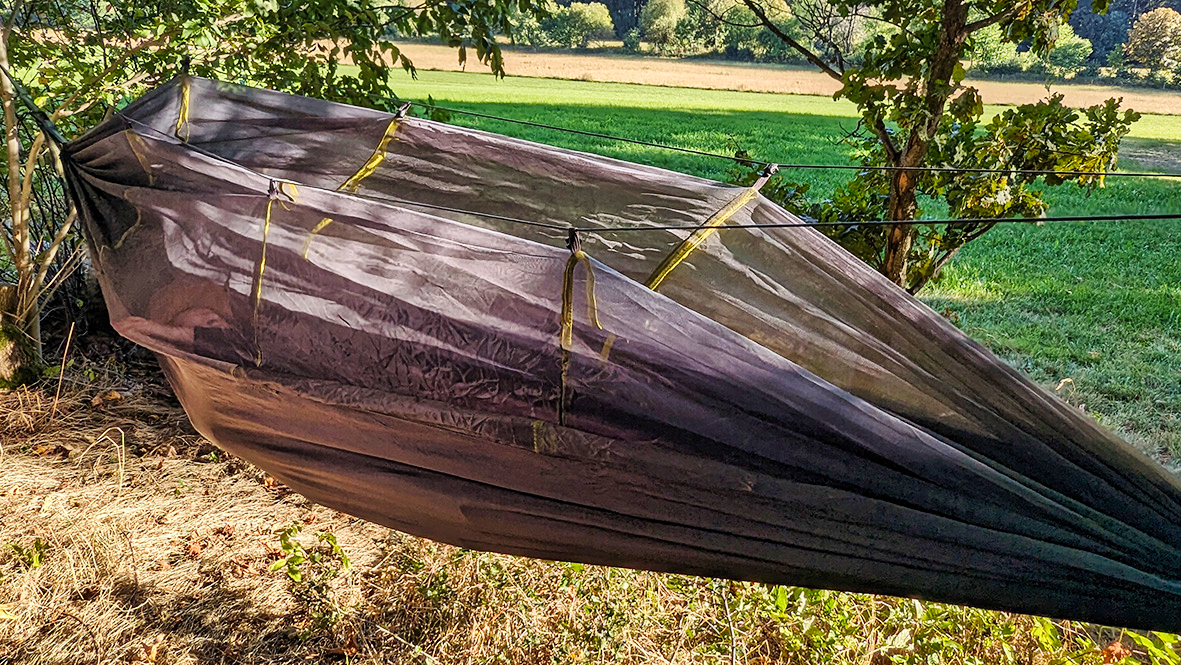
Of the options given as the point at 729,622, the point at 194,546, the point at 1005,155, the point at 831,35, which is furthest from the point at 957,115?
the point at 194,546

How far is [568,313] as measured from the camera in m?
1.48

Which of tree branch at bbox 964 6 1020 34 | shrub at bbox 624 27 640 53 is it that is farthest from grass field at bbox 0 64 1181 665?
shrub at bbox 624 27 640 53

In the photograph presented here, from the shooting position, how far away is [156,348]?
1.78m

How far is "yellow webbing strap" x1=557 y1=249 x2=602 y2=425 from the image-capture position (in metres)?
1.47

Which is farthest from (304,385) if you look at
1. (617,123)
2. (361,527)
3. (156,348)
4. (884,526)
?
(617,123)

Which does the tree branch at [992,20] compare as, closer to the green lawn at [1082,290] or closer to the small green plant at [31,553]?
the green lawn at [1082,290]

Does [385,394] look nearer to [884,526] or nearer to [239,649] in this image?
[239,649]

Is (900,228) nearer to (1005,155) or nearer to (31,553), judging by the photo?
(1005,155)

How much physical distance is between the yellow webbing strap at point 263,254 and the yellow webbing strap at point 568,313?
620mm

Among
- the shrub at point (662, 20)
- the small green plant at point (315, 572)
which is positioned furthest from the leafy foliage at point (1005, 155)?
the shrub at point (662, 20)

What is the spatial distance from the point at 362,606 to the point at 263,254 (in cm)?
91

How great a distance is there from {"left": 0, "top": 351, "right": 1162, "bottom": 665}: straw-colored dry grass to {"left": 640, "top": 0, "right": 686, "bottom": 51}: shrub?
20.6 m

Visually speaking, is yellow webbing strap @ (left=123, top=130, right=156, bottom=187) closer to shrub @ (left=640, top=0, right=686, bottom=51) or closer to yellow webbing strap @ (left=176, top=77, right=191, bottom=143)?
yellow webbing strap @ (left=176, top=77, right=191, bottom=143)

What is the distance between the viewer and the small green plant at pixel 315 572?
1.99 m
